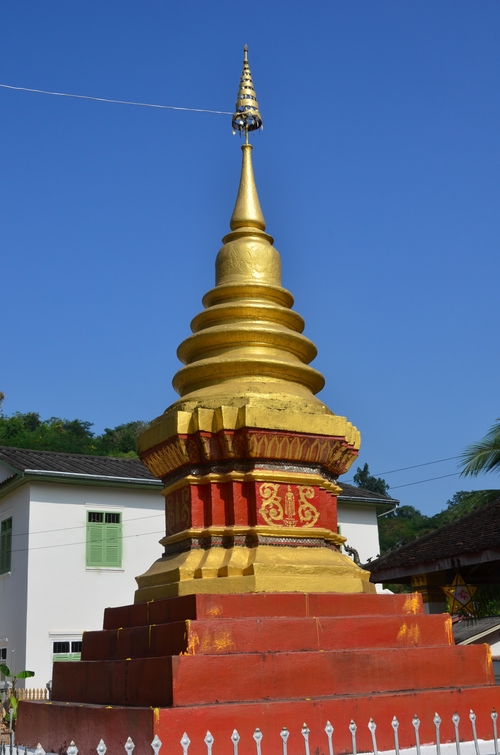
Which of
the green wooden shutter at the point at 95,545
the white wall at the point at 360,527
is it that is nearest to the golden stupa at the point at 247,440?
the green wooden shutter at the point at 95,545

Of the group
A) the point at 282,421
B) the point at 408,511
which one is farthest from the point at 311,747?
the point at 408,511

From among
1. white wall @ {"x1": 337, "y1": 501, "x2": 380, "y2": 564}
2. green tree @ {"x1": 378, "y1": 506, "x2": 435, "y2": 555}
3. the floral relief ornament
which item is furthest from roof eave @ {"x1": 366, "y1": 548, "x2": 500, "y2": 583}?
green tree @ {"x1": 378, "y1": 506, "x2": 435, "y2": 555}

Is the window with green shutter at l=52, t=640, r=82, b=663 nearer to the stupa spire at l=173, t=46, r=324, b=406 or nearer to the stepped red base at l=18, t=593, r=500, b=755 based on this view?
the stepped red base at l=18, t=593, r=500, b=755

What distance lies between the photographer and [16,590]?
64.8 feet

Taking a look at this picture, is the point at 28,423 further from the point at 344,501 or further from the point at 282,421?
the point at 282,421

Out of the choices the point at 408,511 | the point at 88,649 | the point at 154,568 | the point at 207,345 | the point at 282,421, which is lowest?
the point at 88,649

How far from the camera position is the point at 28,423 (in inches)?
2387

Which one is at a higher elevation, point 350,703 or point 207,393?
point 207,393

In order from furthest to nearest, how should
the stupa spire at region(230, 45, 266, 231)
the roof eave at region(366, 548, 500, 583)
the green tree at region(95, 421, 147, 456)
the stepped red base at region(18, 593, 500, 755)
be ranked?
the green tree at region(95, 421, 147, 456) < the roof eave at region(366, 548, 500, 583) < the stupa spire at region(230, 45, 266, 231) < the stepped red base at region(18, 593, 500, 755)

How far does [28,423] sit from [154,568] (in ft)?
180

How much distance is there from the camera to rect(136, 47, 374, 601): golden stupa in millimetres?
7297

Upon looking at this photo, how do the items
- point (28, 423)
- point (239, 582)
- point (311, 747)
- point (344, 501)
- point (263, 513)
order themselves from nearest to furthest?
1. point (311, 747)
2. point (239, 582)
3. point (263, 513)
4. point (344, 501)
5. point (28, 423)

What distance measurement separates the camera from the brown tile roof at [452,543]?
44.5 ft

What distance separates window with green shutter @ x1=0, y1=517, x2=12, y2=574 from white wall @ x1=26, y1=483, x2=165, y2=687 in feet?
4.12
